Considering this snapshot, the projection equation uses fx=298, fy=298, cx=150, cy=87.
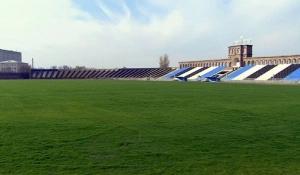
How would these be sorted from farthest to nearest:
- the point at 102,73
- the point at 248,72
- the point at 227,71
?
the point at 102,73
the point at 227,71
the point at 248,72

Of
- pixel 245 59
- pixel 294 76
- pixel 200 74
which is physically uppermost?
pixel 245 59

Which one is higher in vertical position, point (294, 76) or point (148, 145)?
point (294, 76)

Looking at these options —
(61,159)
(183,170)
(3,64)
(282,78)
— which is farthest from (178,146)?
(3,64)

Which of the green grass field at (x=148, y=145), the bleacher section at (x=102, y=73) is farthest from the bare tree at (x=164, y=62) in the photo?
the green grass field at (x=148, y=145)

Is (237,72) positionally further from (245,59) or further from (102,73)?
(102,73)

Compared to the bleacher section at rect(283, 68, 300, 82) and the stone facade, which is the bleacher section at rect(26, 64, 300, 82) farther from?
the stone facade

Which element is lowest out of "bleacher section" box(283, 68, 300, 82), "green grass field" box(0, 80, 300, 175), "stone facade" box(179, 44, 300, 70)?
"green grass field" box(0, 80, 300, 175)

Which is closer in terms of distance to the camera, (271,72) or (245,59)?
(271,72)

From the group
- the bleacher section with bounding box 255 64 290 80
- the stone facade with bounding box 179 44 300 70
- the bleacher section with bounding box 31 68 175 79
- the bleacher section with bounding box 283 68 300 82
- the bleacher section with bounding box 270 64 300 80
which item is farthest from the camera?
the bleacher section with bounding box 31 68 175 79

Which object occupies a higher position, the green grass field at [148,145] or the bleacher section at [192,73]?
the bleacher section at [192,73]

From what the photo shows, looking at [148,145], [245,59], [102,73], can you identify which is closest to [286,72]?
[245,59]

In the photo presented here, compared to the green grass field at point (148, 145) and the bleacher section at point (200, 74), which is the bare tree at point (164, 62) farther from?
the green grass field at point (148, 145)

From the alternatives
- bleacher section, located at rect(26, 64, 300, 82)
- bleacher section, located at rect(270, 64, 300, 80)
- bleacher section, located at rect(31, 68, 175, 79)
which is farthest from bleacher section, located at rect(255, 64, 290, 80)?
bleacher section, located at rect(31, 68, 175, 79)

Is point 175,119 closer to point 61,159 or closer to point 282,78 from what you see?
point 61,159
